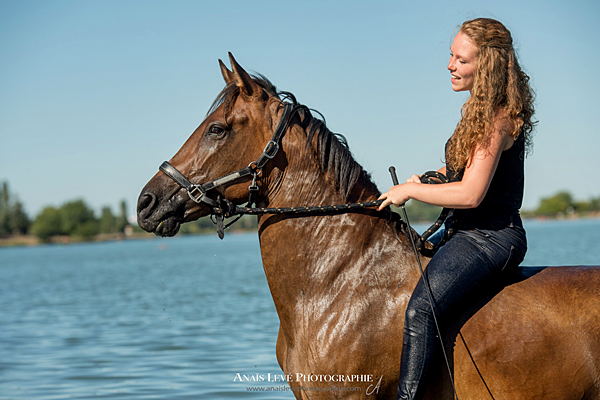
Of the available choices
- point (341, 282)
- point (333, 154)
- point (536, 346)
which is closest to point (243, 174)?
point (333, 154)

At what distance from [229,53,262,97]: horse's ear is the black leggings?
1544mm

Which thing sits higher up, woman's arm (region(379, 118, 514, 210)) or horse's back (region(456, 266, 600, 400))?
woman's arm (region(379, 118, 514, 210))

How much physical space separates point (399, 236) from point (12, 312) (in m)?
17.8

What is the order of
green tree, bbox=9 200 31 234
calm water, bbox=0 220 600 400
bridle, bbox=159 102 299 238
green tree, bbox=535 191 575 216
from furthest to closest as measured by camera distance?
1. green tree, bbox=535 191 575 216
2. green tree, bbox=9 200 31 234
3. calm water, bbox=0 220 600 400
4. bridle, bbox=159 102 299 238

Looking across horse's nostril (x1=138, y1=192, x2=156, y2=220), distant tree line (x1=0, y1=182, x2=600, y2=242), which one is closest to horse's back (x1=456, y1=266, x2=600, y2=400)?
horse's nostril (x1=138, y1=192, x2=156, y2=220)

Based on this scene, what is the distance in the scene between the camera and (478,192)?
2621mm

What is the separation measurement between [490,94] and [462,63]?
0.92ft

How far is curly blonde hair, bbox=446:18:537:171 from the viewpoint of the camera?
106 inches

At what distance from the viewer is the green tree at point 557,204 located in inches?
6344

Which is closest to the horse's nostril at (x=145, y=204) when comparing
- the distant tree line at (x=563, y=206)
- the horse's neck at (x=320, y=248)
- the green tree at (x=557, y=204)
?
the horse's neck at (x=320, y=248)

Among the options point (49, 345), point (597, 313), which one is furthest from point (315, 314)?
point (49, 345)

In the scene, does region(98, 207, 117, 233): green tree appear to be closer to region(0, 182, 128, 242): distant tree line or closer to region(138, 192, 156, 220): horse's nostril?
region(0, 182, 128, 242): distant tree line

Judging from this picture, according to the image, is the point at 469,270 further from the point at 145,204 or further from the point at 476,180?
the point at 145,204

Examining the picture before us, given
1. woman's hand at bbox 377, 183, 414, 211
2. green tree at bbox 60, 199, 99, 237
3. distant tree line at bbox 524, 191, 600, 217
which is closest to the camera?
woman's hand at bbox 377, 183, 414, 211
